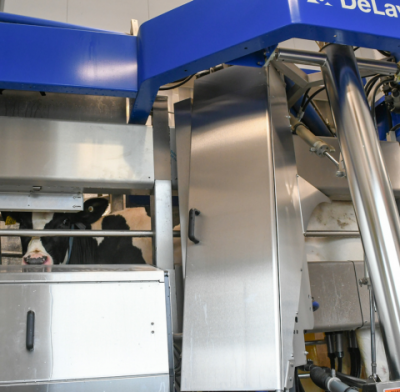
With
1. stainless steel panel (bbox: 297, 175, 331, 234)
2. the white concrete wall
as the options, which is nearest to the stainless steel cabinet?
stainless steel panel (bbox: 297, 175, 331, 234)

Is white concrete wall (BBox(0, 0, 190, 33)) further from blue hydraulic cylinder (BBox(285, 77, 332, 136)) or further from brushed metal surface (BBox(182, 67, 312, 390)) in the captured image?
brushed metal surface (BBox(182, 67, 312, 390))

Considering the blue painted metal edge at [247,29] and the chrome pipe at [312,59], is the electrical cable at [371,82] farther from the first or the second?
the blue painted metal edge at [247,29]

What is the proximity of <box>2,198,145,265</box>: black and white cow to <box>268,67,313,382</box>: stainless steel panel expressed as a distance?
93 centimetres

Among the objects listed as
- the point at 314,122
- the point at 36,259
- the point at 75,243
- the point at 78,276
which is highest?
the point at 314,122

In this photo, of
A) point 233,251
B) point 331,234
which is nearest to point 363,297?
point 331,234

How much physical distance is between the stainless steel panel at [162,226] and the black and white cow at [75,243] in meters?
0.44

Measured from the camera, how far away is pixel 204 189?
55.9 inches

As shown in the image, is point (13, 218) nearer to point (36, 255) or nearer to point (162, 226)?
point (36, 255)

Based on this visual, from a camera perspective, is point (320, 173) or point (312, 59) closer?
point (312, 59)

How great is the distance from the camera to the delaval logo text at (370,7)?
116cm

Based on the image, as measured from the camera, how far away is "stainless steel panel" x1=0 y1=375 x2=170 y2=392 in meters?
1.00

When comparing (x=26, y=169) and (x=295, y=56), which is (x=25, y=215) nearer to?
(x=26, y=169)

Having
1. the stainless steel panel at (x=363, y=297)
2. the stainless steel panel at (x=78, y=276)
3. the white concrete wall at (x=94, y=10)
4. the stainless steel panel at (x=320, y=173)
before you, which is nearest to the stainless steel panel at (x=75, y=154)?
the stainless steel panel at (x=78, y=276)

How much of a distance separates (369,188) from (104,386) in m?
0.91
